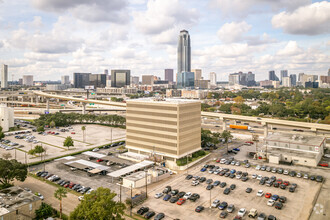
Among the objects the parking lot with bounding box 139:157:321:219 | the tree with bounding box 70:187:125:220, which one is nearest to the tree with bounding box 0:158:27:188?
the tree with bounding box 70:187:125:220

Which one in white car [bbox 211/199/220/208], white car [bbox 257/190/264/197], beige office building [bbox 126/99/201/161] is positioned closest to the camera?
white car [bbox 211/199/220/208]

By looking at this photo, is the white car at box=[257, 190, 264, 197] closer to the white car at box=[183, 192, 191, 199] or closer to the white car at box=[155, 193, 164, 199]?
the white car at box=[183, 192, 191, 199]

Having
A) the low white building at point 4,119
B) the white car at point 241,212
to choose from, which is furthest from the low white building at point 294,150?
the low white building at point 4,119

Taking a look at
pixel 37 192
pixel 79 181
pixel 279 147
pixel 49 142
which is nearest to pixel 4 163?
pixel 37 192

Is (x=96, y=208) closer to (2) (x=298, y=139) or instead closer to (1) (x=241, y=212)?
(1) (x=241, y=212)

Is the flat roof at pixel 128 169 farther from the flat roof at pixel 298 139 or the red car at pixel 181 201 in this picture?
the flat roof at pixel 298 139

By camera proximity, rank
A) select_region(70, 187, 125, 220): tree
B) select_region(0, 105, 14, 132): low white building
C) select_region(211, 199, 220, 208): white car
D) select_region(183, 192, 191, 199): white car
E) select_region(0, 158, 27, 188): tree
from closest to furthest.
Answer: select_region(70, 187, 125, 220): tree < select_region(211, 199, 220, 208): white car < select_region(183, 192, 191, 199): white car < select_region(0, 158, 27, 188): tree < select_region(0, 105, 14, 132): low white building

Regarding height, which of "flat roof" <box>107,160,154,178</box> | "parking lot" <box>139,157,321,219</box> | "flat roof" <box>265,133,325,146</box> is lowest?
"parking lot" <box>139,157,321,219</box>
